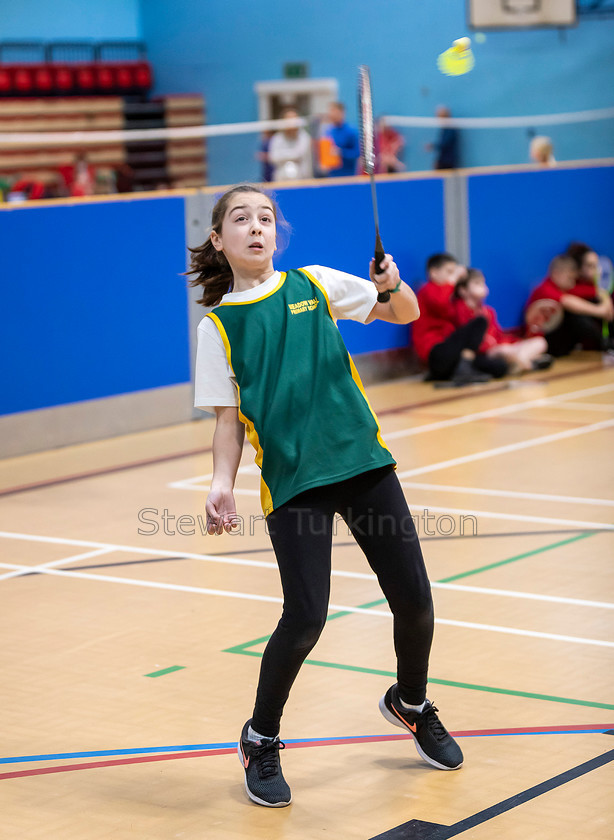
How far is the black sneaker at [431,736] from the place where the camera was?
14.1ft

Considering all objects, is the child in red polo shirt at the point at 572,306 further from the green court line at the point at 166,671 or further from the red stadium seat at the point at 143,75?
the red stadium seat at the point at 143,75

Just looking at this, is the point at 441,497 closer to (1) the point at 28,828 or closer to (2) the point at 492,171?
(1) the point at 28,828

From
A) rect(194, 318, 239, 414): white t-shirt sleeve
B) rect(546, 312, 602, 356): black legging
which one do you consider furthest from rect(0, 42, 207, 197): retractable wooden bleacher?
rect(194, 318, 239, 414): white t-shirt sleeve

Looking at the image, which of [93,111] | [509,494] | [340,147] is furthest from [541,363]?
[93,111]

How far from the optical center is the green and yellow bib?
402 centimetres

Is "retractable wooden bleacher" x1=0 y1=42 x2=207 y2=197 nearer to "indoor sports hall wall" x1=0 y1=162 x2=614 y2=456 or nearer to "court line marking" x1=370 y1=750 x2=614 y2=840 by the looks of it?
"indoor sports hall wall" x1=0 y1=162 x2=614 y2=456

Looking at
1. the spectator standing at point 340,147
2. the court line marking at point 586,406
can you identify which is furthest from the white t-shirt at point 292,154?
the court line marking at point 586,406

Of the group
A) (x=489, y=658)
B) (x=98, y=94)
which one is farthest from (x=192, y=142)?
(x=489, y=658)

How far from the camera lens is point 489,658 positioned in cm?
542

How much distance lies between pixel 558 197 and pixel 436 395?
13.8 ft

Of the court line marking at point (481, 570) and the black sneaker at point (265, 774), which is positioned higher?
the black sneaker at point (265, 774)

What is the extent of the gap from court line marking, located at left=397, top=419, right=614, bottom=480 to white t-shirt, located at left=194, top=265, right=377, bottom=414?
4820 mm

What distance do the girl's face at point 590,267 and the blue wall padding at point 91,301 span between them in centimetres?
504

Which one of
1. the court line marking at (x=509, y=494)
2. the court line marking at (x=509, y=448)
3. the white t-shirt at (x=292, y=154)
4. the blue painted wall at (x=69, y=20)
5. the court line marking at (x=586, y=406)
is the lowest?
the court line marking at (x=509, y=494)
